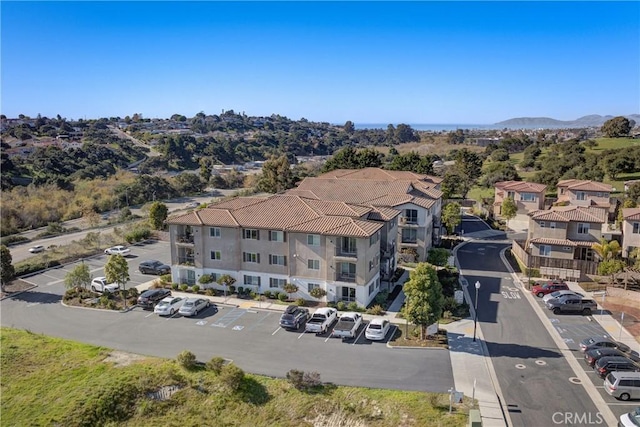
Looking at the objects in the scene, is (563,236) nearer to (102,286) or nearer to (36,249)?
(102,286)

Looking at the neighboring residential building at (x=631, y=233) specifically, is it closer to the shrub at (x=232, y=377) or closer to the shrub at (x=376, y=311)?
the shrub at (x=376, y=311)

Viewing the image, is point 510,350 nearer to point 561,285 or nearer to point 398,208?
point 561,285

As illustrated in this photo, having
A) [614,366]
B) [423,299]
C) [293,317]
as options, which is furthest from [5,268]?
[614,366]

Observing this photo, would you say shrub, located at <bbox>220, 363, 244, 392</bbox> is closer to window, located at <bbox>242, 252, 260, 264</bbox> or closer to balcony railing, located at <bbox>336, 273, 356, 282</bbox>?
balcony railing, located at <bbox>336, 273, 356, 282</bbox>

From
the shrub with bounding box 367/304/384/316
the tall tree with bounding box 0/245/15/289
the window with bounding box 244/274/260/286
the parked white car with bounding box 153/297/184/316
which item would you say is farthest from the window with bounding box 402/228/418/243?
the tall tree with bounding box 0/245/15/289

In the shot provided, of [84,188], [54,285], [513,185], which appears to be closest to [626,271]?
[513,185]

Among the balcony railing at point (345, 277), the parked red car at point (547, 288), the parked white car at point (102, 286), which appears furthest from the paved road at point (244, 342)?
the parked red car at point (547, 288)
